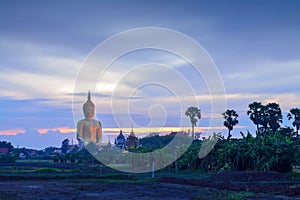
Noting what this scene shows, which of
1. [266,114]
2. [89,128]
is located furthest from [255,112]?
[89,128]

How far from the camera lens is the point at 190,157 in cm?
3912

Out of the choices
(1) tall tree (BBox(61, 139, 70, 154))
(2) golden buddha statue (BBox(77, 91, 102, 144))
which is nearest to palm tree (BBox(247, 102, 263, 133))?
(2) golden buddha statue (BBox(77, 91, 102, 144))

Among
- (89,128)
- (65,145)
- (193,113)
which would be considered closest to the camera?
(193,113)

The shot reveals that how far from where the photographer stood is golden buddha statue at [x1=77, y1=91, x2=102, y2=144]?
7834 cm

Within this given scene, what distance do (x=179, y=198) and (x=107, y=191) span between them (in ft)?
12.0

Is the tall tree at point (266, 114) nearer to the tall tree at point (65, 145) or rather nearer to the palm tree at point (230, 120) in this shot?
the palm tree at point (230, 120)

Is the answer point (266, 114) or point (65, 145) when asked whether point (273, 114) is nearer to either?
point (266, 114)

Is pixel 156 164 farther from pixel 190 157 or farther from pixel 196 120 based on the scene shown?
pixel 196 120

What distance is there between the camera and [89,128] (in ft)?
268

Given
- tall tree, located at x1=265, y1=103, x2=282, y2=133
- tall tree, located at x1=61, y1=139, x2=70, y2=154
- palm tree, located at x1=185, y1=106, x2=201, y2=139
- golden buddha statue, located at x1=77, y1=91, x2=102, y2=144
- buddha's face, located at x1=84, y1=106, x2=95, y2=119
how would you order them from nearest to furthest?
1. tall tree, located at x1=265, y1=103, x2=282, y2=133
2. palm tree, located at x1=185, y1=106, x2=201, y2=139
3. golden buddha statue, located at x1=77, y1=91, x2=102, y2=144
4. buddha's face, located at x1=84, y1=106, x2=95, y2=119
5. tall tree, located at x1=61, y1=139, x2=70, y2=154

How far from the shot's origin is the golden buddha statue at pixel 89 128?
78.3 meters

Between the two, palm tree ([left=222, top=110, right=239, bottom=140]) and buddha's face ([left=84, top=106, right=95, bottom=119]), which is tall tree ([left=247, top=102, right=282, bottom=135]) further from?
buddha's face ([left=84, top=106, right=95, bottom=119])

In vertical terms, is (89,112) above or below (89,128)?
above

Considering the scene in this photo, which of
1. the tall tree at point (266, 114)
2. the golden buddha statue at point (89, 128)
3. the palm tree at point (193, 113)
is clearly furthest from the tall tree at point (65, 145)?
the tall tree at point (266, 114)
